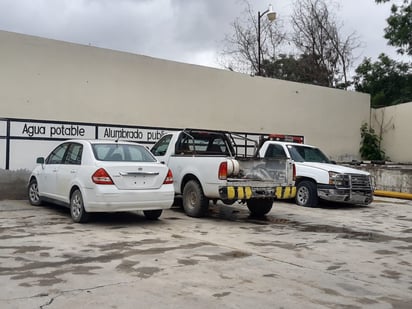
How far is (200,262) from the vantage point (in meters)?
6.28

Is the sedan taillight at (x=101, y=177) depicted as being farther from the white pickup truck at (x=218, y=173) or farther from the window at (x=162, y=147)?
the window at (x=162, y=147)

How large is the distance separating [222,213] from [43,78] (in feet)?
20.4

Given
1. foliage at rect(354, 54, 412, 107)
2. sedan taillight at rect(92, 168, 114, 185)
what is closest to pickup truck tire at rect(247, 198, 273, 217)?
sedan taillight at rect(92, 168, 114, 185)

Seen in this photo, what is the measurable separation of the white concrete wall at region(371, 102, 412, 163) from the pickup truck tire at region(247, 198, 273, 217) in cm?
1259

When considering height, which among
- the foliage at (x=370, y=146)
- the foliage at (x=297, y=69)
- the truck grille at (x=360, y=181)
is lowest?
the truck grille at (x=360, y=181)

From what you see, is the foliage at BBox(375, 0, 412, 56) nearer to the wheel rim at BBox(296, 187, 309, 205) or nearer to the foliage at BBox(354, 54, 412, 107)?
the foliage at BBox(354, 54, 412, 107)

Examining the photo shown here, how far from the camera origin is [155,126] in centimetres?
1543

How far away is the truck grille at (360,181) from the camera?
513 inches

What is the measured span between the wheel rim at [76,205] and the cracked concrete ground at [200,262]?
0.84ft

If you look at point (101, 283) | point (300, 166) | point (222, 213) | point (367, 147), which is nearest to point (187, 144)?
point (222, 213)

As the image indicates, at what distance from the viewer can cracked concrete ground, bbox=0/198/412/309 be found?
4.84 meters

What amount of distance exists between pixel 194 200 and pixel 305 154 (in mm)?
5003

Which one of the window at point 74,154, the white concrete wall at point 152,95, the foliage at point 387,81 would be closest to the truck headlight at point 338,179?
the white concrete wall at point 152,95

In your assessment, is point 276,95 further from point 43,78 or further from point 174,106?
point 43,78
